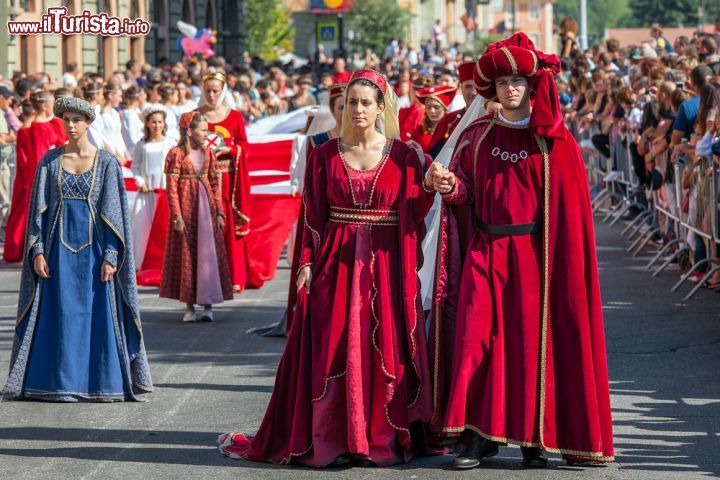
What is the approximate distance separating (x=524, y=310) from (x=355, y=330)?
812 millimetres

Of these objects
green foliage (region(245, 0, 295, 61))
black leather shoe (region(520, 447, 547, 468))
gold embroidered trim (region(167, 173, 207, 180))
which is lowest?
black leather shoe (region(520, 447, 547, 468))

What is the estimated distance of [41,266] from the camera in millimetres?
9500

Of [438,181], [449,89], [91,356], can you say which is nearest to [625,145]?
[449,89]

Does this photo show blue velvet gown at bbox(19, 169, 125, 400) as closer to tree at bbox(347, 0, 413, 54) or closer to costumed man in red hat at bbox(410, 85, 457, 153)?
costumed man in red hat at bbox(410, 85, 457, 153)

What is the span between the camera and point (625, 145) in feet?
61.9

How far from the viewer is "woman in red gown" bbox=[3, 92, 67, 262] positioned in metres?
17.0

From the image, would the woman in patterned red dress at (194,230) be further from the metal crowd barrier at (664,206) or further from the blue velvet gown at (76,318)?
the metal crowd barrier at (664,206)

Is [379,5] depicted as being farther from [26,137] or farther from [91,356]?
[91,356]

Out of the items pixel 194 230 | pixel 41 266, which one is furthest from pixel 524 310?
pixel 194 230

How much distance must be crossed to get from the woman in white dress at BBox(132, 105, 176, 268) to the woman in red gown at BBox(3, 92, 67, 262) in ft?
4.84

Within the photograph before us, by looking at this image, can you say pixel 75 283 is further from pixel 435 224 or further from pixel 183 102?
pixel 183 102

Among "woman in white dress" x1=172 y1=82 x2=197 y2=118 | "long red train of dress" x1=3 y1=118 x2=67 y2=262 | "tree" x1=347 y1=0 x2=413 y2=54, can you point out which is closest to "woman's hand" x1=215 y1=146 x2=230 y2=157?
"long red train of dress" x1=3 y1=118 x2=67 y2=262

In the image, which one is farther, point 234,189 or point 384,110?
point 234,189

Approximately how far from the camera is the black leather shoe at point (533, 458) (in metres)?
7.59
